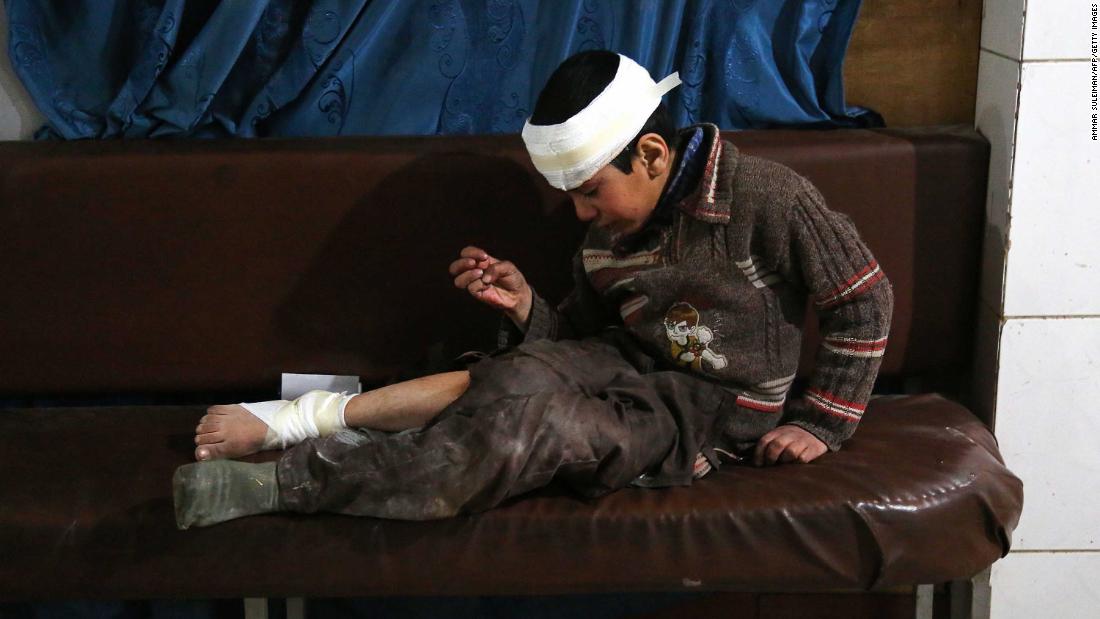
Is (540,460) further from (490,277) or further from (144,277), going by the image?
(144,277)

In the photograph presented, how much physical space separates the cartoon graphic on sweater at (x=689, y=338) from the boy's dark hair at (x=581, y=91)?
0.81 ft

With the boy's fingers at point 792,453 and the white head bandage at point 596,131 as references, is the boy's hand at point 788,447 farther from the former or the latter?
the white head bandage at point 596,131

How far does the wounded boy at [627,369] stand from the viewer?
1.62m

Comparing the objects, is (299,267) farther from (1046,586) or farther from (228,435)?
(1046,586)

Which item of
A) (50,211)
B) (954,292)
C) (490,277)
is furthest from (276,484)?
(954,292)

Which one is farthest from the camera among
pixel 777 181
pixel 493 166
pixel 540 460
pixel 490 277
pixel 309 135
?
pixel 309 135

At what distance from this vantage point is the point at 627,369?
1.83 meters

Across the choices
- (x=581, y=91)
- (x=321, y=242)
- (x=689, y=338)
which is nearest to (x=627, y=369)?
(x=689, y=338)

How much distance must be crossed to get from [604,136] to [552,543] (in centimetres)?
60

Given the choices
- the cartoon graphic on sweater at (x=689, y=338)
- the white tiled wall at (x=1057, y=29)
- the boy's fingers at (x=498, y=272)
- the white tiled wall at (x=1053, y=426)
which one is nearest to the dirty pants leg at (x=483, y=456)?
the cartoon graphic on sweater at (x=689, y=338)

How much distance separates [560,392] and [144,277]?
0.87 m

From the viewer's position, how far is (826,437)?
1795 millimetres

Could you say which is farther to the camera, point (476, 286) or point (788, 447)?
point (476, 286)

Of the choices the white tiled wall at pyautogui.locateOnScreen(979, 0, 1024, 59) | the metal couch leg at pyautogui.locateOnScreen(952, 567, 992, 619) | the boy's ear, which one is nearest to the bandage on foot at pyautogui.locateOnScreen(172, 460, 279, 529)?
the boy's ear
